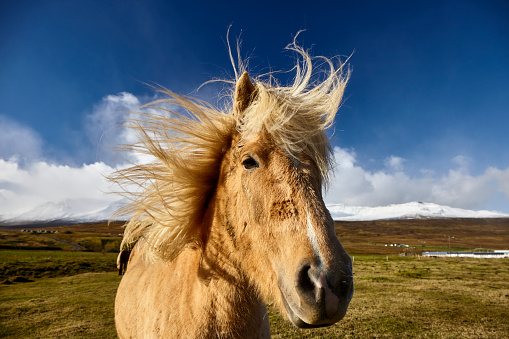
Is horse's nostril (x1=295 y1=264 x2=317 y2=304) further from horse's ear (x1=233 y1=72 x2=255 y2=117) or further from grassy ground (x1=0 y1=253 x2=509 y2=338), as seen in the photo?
grassy ground (x1=0 y1=253 x2=509 y2=338)

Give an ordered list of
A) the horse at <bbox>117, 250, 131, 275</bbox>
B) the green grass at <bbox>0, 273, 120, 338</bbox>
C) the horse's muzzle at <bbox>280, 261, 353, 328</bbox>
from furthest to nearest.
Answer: the green grass at <bbox>0, 273, 120, 338</bbox>, the horse at <bbox>117, 250, 131, 275</bbox>, the horse's muzzle at <bbox>280, 261, 353, 328</bbox>

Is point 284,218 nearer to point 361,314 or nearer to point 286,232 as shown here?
point 286,232

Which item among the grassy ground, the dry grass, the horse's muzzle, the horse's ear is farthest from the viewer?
the grassy ground

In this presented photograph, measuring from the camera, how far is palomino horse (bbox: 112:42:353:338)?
1.58 metres

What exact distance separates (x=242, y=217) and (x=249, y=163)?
1.41 feet

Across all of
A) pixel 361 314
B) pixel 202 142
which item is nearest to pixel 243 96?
pixel 202 142

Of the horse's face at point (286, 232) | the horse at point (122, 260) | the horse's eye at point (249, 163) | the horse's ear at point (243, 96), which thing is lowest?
the horse at point (122, 260)

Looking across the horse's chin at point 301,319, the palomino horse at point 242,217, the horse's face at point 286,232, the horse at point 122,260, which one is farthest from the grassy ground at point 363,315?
the horse's chin at point 301,319

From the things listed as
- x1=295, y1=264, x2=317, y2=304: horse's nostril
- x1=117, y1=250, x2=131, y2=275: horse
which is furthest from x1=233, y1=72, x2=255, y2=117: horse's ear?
x1=117, y1=250, x2=131, y2=275: horse

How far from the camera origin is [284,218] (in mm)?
1761

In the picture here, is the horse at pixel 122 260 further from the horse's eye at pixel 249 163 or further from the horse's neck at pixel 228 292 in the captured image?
the horse's eye at pixel 249 163

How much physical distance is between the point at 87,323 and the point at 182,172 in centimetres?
1271

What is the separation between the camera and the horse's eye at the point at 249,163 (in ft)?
6.65

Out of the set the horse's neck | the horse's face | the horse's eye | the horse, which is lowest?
the horse
